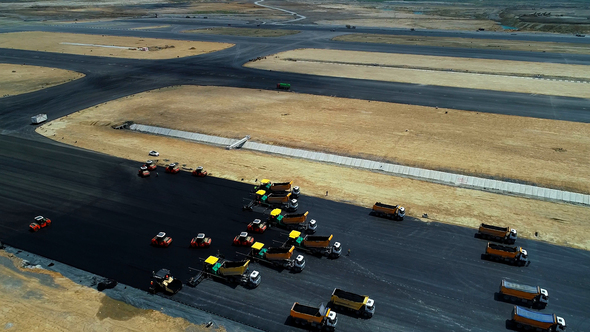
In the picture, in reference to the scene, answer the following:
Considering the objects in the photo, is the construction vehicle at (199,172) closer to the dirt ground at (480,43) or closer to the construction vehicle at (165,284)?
the construction vehicle at (165,284)

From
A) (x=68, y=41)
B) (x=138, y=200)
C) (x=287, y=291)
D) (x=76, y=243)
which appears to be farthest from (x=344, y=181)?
(x=68, y=41)

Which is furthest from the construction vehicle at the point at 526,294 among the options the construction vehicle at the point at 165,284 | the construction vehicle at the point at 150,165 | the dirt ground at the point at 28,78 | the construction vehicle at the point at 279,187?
the dirt ground at the point at 28,78

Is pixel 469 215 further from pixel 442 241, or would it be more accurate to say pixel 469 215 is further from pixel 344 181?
pixel 344 181

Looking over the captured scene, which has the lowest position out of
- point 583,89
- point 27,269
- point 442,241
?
point 27,269

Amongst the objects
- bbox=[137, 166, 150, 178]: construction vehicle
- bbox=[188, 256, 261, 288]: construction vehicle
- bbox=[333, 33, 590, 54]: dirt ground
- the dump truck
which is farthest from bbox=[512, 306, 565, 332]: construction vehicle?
bbox=[333, 33, 590, 54]: dirt ground

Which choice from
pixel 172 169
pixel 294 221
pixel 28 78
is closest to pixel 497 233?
pixel 294 221

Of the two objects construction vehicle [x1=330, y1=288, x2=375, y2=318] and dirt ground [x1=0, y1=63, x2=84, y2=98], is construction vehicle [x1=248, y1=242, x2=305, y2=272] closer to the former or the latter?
construction vehicle [x1=330, y1=288, x2=375, y2=318]

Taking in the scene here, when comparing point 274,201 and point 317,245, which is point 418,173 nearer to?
point 274,201
